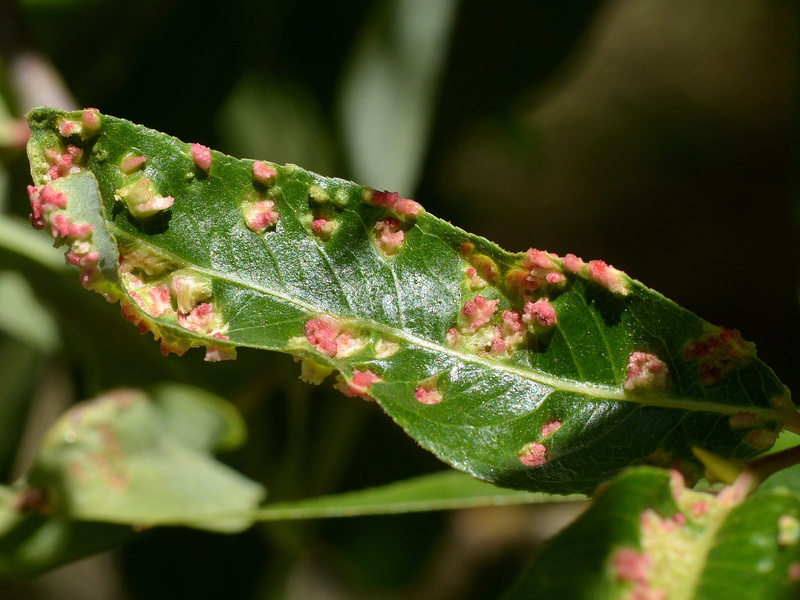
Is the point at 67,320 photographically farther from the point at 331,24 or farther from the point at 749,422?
the point at 749,422

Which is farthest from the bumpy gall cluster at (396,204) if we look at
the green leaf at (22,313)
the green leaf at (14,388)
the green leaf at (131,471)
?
the green leaf at (14,388)

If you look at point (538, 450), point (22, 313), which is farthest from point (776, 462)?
point (22, 313)

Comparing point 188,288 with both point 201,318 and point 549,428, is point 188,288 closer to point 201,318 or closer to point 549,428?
point 201,318

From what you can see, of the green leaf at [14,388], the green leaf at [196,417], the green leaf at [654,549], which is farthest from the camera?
the green leaf at [14,388]

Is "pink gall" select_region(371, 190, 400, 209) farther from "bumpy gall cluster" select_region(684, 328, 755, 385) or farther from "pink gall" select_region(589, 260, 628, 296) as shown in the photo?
"bumpy gall cluster" select_region(684, 328, 755, 385)

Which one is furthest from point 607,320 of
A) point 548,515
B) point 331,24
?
point 548,515

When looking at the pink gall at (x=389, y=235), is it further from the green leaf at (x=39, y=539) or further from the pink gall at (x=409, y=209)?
the green leaf at (x=39, y=539)
